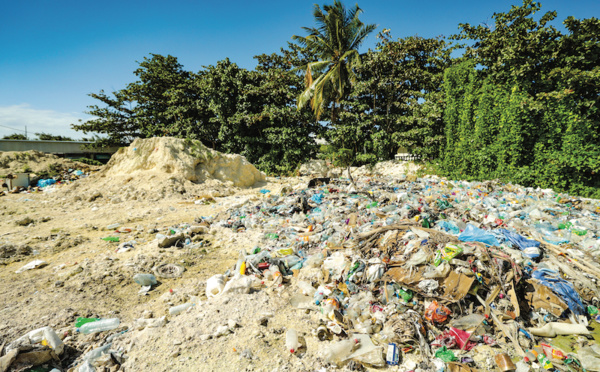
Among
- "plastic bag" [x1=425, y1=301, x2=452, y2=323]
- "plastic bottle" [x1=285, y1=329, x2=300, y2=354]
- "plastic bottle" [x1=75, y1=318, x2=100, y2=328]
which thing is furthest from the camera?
"plastic bottle" [x1=75, y1=318, x2=100, y2=328]

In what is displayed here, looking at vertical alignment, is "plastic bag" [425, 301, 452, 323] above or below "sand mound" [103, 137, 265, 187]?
below

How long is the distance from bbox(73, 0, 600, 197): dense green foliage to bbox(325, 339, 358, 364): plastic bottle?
354 inches

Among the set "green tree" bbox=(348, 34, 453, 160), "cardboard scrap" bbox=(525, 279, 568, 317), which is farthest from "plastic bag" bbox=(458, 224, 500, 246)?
"green tree" bbox=(348, 34, 453, 160)

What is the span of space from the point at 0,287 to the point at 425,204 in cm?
645

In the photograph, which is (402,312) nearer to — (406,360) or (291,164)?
(406,360)

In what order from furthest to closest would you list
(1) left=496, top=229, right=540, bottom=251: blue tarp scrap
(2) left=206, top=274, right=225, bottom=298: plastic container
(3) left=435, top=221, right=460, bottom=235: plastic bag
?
(3) left=435, top=221, right=460, bottom=235: plastic bag → (1) left=496, top=229, right=540, bottom=251: blue tarp scrap → (2) left=206, top=274, right=225, bottom=298: plastic container

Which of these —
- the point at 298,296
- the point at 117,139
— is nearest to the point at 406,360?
the point at 298,296

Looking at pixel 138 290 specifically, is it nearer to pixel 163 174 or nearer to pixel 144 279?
pixel 144 279

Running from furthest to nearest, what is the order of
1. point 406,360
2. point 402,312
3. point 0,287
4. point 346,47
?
point 346,47 → point 0,287 → point 402,312 → point 406,360

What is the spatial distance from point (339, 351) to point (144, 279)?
2.58 meters

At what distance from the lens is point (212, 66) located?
14055 mm

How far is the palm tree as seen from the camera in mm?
10812

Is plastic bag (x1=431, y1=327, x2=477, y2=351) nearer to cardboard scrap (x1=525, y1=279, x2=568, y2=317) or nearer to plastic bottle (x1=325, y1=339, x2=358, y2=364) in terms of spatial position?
plastic bottle (x1=325, y1=339, x2=358, y2=364)

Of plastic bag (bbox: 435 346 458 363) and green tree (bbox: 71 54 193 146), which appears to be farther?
green tree (bbox: 71 54 193 146)
